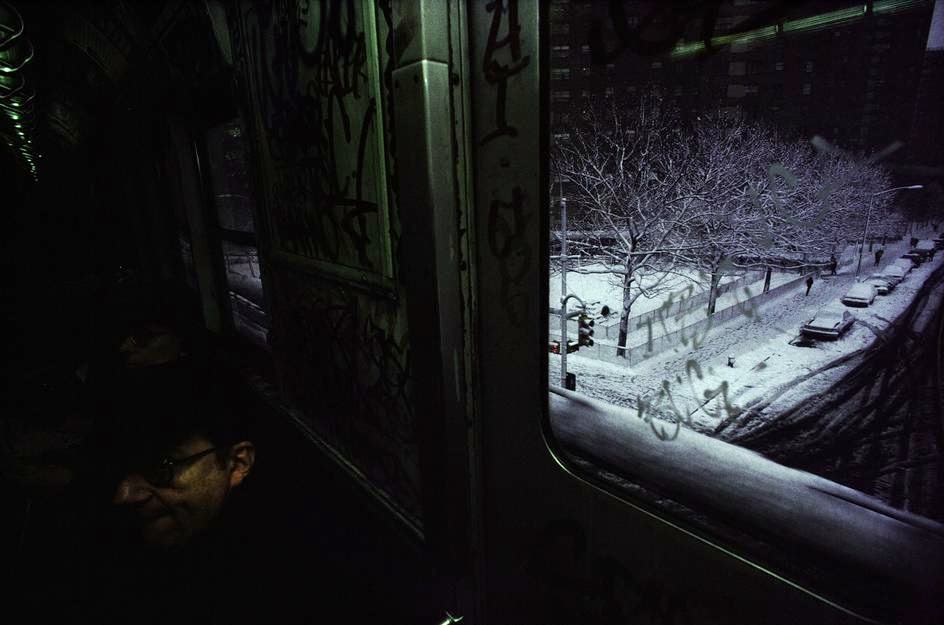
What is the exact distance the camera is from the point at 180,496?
133 centimetres

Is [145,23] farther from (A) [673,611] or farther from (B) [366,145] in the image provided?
(A) [673,611]

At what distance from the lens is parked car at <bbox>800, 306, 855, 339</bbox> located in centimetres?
650

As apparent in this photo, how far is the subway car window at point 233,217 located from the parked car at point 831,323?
7.06 meters

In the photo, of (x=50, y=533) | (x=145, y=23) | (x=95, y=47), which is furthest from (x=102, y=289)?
(x=50, y=533)

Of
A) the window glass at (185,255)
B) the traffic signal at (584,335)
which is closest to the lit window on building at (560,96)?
the traffic signal at (584,335)

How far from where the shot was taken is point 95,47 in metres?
3.90

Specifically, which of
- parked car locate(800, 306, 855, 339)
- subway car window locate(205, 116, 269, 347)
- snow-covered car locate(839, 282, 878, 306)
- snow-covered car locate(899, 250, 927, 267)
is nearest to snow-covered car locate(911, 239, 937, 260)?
snow-covered car locate(899, 250, 927, 267)

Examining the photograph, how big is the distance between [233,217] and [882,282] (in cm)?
429

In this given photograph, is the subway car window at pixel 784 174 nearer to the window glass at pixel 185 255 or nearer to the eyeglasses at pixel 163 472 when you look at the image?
the eyeglasses at pixel 163 472

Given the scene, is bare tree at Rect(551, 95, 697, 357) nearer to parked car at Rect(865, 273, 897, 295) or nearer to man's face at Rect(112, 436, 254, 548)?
parked car at Rect(865, 273, 897, 295)

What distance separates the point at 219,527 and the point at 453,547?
903 millimetres

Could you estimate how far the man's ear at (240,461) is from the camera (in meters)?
1.48

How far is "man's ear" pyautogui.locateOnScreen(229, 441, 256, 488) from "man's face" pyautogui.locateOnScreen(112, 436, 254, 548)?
2 cm

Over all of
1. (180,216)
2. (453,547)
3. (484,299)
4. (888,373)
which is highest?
(180,216)
